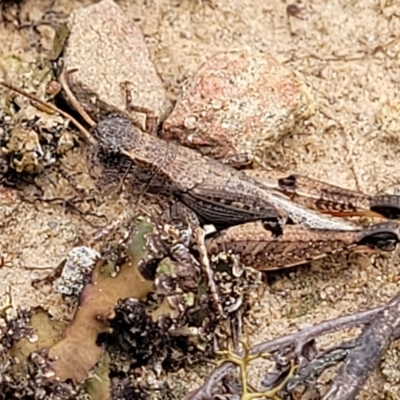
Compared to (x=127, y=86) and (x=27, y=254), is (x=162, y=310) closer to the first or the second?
(x=27, y=254)

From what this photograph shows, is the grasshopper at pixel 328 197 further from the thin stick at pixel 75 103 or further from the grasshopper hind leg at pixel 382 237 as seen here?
the thin stick at pixel 75 103

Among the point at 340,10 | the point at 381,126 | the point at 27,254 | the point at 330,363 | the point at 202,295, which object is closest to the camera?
the point at 330,363

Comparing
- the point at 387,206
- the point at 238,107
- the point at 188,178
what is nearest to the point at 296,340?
the point at 387,206

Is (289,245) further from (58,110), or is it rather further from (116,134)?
(58,110)

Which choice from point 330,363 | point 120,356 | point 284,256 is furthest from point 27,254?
point 330,363

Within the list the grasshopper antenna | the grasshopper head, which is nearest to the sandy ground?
the grasshopper antenna

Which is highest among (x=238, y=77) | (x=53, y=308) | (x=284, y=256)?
(x=238, y=77)

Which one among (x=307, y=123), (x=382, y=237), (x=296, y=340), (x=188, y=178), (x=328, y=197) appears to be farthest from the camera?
(x=307, y=123)
